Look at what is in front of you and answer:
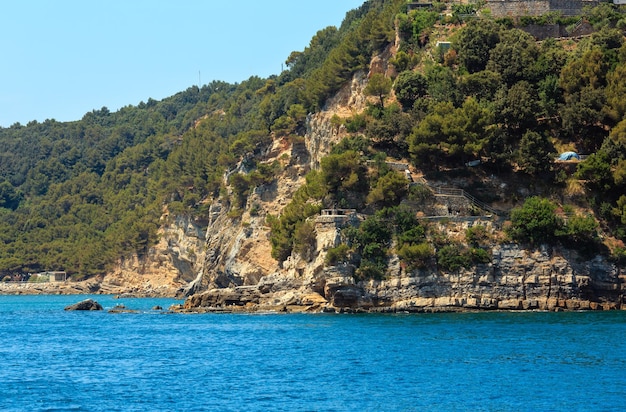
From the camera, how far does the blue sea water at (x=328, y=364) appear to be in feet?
116

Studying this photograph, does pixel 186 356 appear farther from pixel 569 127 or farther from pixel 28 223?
pixel 28 223

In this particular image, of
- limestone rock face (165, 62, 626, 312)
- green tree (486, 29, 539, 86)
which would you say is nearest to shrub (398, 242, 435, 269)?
limestone rock face (165, 62, 626, 312)

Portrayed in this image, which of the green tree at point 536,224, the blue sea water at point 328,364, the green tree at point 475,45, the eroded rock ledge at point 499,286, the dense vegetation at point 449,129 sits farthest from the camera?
the green tree at point 475,45

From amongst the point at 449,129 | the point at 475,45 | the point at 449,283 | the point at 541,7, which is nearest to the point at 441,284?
the point at 449,283

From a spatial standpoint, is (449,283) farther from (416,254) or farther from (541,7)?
(541,7)

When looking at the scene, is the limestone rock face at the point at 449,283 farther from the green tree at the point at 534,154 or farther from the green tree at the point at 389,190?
the green tree at the point at 534,154

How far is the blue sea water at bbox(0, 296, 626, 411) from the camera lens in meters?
35.3

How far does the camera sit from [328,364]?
43.5 m

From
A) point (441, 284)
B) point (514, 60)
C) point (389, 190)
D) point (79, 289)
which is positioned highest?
point (514, 60)

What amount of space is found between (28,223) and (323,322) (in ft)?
345

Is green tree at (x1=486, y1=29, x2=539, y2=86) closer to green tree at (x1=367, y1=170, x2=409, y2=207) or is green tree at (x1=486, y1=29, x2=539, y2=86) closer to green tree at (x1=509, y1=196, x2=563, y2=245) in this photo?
green tree at (x1=367, y1=170, x2=409, y2=207)

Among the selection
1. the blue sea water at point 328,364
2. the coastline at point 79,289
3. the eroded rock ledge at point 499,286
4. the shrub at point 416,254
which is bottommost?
the coastline at point 79,289

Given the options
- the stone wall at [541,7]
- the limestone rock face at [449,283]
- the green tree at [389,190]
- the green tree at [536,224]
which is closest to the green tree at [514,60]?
the stone wall at [541,7]

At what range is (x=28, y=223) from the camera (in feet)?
506
